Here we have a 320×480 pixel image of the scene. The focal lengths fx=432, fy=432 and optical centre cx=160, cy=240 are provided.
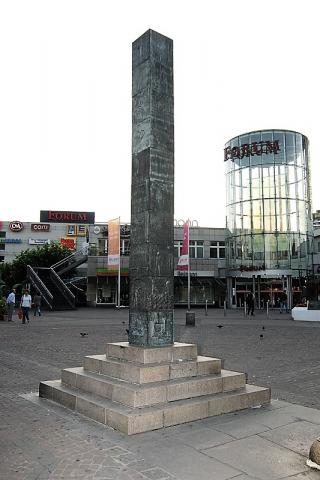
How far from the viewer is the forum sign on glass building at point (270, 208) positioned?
41.8 m

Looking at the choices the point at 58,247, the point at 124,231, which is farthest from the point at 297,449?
the point at 58,247

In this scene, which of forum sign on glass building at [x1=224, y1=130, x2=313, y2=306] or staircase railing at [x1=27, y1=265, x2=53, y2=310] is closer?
staircase railing at [x1=27, y1=265, x2=53, y2=310]

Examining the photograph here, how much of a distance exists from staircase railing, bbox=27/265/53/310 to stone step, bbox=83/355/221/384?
109ft

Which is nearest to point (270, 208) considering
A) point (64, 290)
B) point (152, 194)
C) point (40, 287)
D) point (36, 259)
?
point (64, 290)

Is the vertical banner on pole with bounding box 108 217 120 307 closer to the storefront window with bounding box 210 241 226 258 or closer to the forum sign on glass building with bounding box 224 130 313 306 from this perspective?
the forum sign on glass building with bounding box 224 130 313 306

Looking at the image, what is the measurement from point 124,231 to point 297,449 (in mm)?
45252

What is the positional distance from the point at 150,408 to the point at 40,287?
3650 centimetres

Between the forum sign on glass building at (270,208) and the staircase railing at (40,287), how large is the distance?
18.2 metres

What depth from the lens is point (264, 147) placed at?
43094 millimetres

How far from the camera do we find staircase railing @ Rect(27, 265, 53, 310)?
39375 mm

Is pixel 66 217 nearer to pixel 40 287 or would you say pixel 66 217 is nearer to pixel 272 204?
pixel 40 287

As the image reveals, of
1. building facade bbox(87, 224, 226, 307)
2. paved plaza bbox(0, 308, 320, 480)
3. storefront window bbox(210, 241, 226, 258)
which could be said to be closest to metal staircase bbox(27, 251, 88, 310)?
building facade bbox(87, 224, 226, 307)

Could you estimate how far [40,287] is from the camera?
4050cm

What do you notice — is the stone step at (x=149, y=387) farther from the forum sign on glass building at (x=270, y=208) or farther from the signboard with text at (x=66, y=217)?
the signboard with text at (x=66, y=217)
